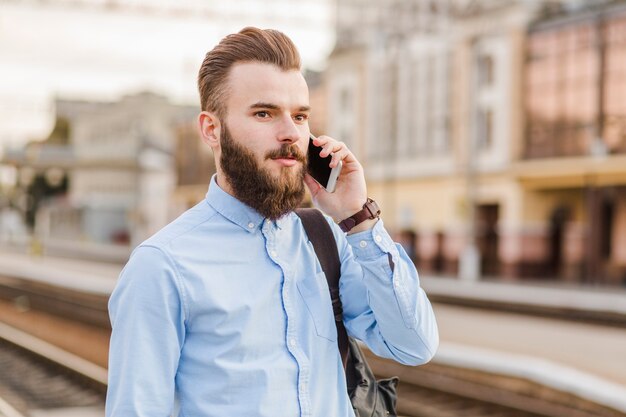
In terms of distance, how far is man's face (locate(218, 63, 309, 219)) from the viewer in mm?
2254

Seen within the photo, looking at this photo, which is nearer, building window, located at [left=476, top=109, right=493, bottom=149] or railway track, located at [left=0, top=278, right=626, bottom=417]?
railway track, located at [left=0, top=278, right=626, bottom=417]

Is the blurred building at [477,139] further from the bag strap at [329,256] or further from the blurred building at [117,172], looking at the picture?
the bag strap at [329,256]

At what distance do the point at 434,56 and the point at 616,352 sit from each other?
27.3m

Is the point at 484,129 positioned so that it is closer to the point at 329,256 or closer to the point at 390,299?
the point at 329,256

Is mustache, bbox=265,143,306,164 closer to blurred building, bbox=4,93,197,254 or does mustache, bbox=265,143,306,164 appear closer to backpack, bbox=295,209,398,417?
backpack, bbox=295,209,398,417

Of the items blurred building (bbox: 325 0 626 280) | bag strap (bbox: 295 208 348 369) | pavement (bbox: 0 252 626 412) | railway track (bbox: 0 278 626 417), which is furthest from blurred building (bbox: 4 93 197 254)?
bag strap (bbox: 295 208 348 369)

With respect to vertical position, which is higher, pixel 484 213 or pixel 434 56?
pixel 434 56

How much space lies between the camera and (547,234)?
34.8m

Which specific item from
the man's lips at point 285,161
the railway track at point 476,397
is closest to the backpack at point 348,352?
the man's lips at point 285,161

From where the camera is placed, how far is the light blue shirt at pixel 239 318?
210 centimetres

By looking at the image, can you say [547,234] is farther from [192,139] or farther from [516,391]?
[192,139]

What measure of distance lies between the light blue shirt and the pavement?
7.85m

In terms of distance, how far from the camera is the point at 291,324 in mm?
2256

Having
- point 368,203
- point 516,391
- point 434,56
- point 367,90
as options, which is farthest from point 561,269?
point 368,203
